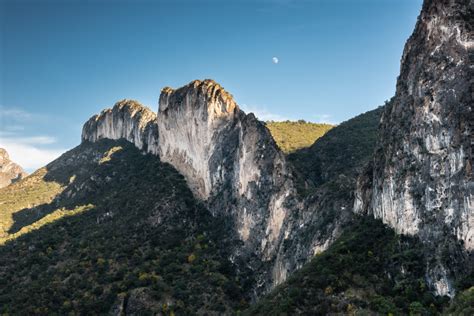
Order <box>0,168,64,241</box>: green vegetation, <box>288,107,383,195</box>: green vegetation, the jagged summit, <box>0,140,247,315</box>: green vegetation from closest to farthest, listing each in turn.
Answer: <box>0,140,247,315</box>: green vegetation
the jagged summit
<box>288,107,383,195</box>: green vegetation
<box>0,168,64,241</box>: green vegetation

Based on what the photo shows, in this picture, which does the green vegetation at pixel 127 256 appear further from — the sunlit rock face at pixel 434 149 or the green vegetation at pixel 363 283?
the sunlit rock face at pixel 434 149

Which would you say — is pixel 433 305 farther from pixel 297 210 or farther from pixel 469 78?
→ pixel 297 210

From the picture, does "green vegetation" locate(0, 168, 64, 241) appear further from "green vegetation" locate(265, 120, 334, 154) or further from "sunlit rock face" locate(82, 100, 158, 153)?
"green vegetation" locate(265, 120, 334, 154)

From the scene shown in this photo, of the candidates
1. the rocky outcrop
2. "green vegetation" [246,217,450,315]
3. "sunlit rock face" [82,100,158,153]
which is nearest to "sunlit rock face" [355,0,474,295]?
"green vegetation" [246,217,450,315]

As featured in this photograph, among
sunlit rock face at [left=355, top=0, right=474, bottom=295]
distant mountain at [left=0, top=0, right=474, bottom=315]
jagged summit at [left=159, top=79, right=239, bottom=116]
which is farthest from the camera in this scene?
jagged summit at [left=159, top=79, right=239, bottom=116]

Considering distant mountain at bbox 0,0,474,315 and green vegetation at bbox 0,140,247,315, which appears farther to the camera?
green vegetation at bbox 0,140,247,315

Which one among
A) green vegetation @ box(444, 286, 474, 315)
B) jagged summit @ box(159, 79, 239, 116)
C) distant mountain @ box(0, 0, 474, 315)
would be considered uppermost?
jagged summit @ box(159, 79, 239, 116)

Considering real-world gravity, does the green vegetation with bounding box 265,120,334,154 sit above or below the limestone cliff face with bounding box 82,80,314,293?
above

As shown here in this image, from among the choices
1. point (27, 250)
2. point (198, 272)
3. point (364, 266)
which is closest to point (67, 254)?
point (27, 250)
